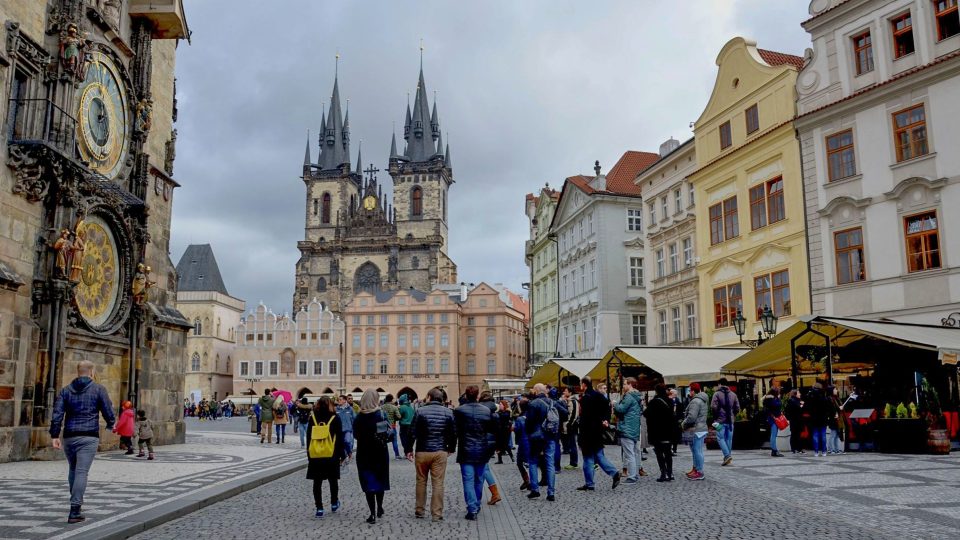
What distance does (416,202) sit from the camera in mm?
113312

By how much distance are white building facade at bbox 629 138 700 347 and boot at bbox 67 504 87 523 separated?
26036 mm

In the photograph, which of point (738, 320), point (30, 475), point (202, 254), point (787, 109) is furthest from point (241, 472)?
point (202, 254)

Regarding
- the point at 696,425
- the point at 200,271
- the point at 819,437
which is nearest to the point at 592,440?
the point at 696,425

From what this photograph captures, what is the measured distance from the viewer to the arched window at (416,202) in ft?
368

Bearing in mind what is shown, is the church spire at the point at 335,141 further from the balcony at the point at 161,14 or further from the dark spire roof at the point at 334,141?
the balcony at the point at 161,14

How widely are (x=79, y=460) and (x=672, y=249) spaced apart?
2908 centimetres

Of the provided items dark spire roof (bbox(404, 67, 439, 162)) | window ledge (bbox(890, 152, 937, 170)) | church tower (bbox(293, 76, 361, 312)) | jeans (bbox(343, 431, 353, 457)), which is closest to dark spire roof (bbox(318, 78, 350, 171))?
church tower (bbox(293, 76, 361, 312))

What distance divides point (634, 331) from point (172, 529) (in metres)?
34.9

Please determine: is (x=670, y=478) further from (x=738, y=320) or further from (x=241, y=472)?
(x=738, y=320)

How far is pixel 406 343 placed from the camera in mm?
87812

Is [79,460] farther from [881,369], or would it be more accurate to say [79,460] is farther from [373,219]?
[373,219]

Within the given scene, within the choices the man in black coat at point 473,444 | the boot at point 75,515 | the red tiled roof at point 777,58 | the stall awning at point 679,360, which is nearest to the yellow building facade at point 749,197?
the red tiled roof at point 777,58

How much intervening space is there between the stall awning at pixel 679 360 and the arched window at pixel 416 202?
90046 mm

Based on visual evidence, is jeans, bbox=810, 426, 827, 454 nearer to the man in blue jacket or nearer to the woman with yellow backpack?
the woman with yellow backpack
